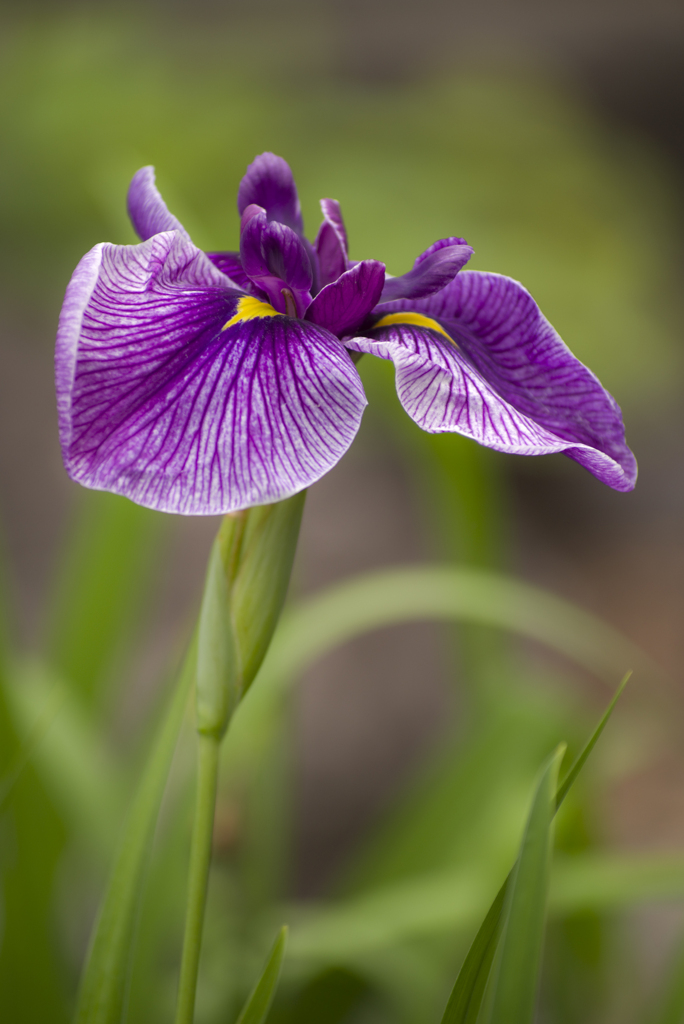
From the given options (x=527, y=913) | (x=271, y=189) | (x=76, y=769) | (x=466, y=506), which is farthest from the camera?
(x=466, y=506)

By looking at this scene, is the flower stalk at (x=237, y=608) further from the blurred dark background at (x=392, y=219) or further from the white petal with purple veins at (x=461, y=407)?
the blurred dark background at (x=392, y=219)

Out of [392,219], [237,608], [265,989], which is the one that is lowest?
[265,989]

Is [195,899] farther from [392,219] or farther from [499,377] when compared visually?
[392,219]

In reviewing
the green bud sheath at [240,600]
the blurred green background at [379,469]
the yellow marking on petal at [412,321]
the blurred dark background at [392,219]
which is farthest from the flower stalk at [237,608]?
the blurred dark background at [392,219]

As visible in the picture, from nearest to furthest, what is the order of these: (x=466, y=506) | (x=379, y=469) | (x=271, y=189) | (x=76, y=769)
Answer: (x=271, y=189), (x=76, y=769), (x=466, y=506), (x=379, y=469)

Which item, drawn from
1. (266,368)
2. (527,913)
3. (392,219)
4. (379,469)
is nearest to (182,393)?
(266,368)

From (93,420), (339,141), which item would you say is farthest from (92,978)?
(339,141)

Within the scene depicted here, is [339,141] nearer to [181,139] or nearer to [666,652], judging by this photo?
[181,139]

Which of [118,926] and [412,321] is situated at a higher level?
[412,321]

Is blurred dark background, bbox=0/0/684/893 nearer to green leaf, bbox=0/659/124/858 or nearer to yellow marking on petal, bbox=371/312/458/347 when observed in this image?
green leaf, bbox=0/659/124/858
